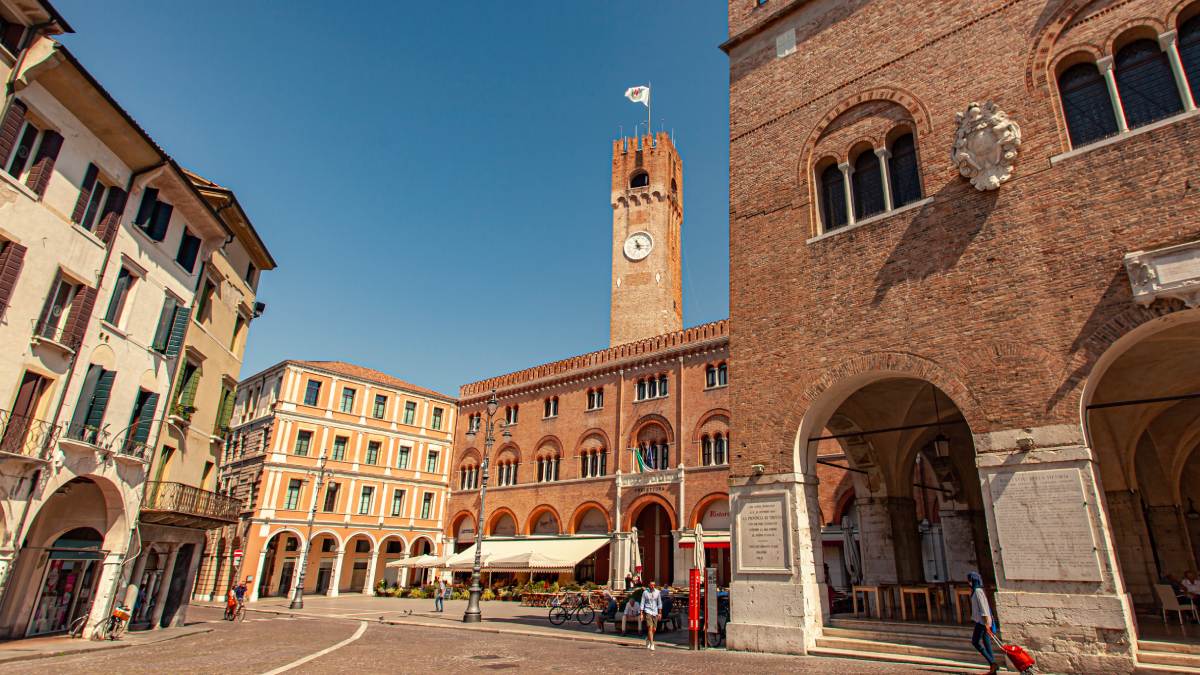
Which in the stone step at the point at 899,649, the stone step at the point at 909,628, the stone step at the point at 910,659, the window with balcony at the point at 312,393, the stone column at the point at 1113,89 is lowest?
the stone step at the point at 910,659

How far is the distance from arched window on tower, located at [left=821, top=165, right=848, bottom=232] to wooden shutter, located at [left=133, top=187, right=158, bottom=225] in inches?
575

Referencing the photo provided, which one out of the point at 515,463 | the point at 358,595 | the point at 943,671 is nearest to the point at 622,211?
the point at 515,463

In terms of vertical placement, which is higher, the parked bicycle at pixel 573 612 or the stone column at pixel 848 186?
the stone column at pixel 848 186

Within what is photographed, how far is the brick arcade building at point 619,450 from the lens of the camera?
29.1 metres

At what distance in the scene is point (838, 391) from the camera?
11695 mm

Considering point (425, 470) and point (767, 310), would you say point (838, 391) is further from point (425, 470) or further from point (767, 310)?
point (425, 470)

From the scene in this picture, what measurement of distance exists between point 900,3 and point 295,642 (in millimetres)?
17821

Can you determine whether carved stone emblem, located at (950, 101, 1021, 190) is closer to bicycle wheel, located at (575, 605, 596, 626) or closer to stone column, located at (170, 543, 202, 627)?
bicycle wheel, located at (575, 605, 596, 626)

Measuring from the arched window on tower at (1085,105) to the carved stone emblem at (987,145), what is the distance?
2.54ft

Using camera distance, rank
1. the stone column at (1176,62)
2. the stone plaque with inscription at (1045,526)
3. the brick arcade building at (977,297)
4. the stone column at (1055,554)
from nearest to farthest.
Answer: the stone column at (1055,554) → the stone plaque with inscription at (1045,526) → the brick arcade building at (977,297) → the stone column at (1176,62)

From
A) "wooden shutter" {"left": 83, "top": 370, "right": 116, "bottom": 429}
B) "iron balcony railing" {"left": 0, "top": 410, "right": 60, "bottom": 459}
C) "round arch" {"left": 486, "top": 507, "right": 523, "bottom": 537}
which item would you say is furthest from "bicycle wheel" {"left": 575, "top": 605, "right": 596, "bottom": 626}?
"round arch" {"left": 486, "top": 507, "right": 523, "bottom": 537}

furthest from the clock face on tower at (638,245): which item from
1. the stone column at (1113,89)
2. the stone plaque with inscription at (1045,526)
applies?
the stone plaque with inscription at (1045,526)

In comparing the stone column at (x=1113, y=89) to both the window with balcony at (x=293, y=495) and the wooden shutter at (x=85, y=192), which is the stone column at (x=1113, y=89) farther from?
the window with balcony at (x=293, y=495)

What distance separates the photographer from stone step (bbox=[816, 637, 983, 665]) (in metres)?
9.32
